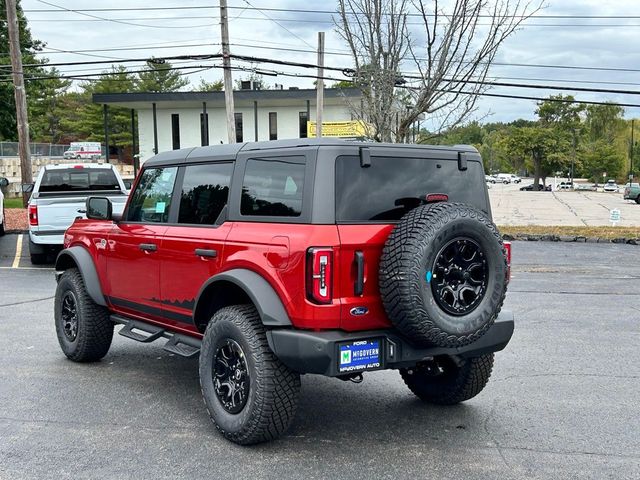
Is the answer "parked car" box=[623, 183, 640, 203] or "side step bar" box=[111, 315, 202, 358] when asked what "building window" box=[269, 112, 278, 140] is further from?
"side step bar" box=[111, 315, 202, 358]

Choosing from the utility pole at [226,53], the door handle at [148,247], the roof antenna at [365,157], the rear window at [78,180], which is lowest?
the door handle at [148,247]

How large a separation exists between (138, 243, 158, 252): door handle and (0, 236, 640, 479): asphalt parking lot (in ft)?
3.90

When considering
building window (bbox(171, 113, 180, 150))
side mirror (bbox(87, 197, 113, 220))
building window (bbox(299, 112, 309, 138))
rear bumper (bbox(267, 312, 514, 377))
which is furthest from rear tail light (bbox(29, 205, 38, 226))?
building window (bbox(171, 113, 180, 150))

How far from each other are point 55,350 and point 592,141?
11229cm

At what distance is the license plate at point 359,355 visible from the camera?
387 cm

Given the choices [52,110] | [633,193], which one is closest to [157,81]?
[52,110]

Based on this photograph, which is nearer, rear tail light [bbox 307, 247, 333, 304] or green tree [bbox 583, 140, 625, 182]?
rear tail light [bbox 307, 247, 333, 304]

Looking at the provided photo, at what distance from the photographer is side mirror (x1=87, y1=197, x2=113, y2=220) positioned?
5.86 m

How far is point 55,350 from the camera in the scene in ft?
22.2

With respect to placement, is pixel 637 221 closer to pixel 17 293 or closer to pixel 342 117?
pixel 342 117

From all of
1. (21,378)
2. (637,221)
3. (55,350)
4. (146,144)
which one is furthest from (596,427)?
(146,144)

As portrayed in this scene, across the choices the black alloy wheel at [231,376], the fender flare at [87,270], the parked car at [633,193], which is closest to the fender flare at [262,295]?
the black alloy wheel at [231,376]

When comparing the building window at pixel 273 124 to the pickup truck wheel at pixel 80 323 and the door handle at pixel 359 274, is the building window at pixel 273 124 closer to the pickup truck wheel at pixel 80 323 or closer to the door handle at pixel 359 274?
the pickup truck wheel at pixel 80 323

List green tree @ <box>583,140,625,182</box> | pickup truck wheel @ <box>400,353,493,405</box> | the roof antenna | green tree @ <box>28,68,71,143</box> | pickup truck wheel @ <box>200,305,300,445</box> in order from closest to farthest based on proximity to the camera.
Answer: pickup truck wheel @ <box>200,305,300,445</box> < the roof antenna < pickup truck wheel @ <box>400,353,493,405</box> < green tree @ <box>28,68,71,143</box> < green tree @ <box>583,140,625,182</box>
